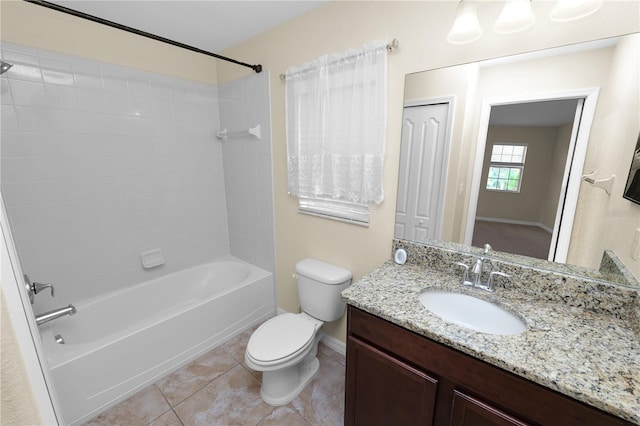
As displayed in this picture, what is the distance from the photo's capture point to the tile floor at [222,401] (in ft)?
5.00

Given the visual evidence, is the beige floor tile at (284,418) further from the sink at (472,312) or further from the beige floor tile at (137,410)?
the sink at (472,312)

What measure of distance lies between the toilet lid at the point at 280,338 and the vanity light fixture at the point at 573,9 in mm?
1878

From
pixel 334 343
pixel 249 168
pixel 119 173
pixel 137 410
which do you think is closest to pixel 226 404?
pixel 137 410

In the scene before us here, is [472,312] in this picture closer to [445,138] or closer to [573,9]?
[445,138]

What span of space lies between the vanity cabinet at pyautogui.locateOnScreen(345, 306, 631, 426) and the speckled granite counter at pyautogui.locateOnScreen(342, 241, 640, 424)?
5 centimetres

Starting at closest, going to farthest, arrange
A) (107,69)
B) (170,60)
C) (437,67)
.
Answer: (437,67), (107,69), (170,60)

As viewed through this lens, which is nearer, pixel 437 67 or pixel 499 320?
pixel 499 320

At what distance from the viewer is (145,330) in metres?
1.70

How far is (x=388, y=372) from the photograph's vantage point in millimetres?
1103

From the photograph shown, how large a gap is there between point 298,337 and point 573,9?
1.93 metres

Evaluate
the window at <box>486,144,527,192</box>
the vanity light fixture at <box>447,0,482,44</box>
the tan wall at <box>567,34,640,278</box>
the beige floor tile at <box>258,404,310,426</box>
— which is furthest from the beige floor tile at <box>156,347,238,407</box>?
the vanity light fixture at <box>447,0,482,44</box>

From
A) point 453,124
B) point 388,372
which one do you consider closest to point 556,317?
point 388,372

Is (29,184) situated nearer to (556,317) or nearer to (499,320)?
(499,320)

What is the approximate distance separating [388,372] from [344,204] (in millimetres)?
1026
